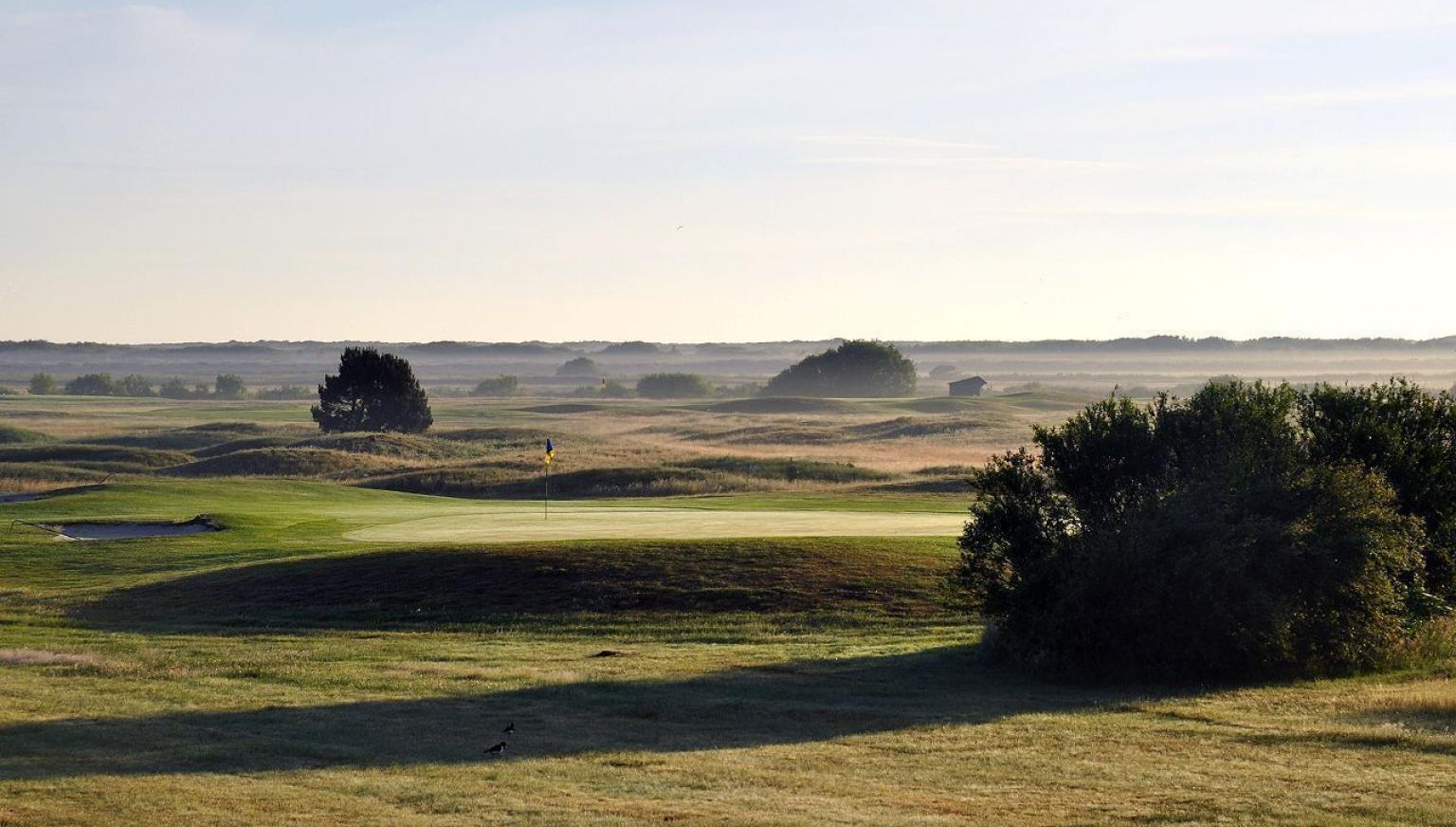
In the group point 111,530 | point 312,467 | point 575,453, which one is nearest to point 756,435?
point 575,453

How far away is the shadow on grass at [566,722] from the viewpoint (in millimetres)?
20609

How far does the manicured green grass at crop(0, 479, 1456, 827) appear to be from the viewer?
18.0 meters

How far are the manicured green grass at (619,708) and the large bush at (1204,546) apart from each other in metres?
1.06

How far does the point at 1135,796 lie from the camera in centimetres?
1834

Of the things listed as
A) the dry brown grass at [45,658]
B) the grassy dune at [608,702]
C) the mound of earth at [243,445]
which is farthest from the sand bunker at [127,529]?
the mound of earth at [243,445]

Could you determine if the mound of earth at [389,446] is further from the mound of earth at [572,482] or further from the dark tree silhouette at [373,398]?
the mound of earth at [572,482]

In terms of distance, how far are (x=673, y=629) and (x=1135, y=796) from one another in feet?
55.2

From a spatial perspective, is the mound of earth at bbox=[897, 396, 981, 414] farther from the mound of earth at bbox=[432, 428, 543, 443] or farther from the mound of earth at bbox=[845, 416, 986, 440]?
the mound of earth at bbox=[432, 428, 543, 443]

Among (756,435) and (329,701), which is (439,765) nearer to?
(329,701)

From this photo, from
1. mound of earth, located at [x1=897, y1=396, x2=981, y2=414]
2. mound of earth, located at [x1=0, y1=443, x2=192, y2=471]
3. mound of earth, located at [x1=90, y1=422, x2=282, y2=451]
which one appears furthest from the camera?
mound of earth, located at [x1=897, y1=396, x2=981, y2=414]

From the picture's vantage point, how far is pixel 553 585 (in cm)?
3769

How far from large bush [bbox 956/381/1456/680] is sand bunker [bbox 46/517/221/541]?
28879 mm

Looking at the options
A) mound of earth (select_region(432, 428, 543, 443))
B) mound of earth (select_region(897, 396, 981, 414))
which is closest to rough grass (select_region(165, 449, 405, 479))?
mound of earth (select_region(432, 428, 543, 443))

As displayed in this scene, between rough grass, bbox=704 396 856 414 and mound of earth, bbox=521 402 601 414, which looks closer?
rough grass, bbox=704 396 856 414
